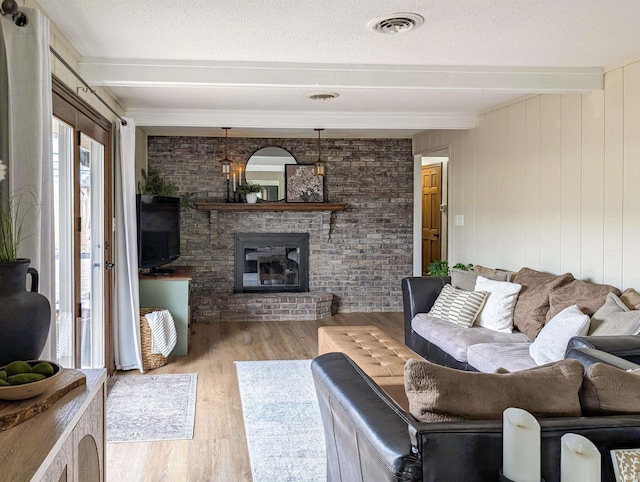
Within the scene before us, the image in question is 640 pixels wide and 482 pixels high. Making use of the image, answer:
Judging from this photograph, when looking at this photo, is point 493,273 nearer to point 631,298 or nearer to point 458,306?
point 458,306

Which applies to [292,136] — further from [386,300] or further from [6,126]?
[6,126]

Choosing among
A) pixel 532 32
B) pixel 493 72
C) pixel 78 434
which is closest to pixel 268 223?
pixel 493 72

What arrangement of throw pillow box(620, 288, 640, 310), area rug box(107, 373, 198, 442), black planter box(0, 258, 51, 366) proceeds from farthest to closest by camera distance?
1. throw pillow box(620, 288, 640, 310)
2. area rug box(107, 373, 198, 442)
3. black planter box(0, 258, 51, 366)

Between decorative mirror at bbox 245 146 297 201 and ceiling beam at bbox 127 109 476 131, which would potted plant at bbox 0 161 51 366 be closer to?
ceiling beam at bbox 127 109 476 131

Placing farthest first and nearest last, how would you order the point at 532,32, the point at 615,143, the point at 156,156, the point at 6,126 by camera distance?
the point at 156,156 < the point at 615,143 < the point at 532,32 < the point at 6,126

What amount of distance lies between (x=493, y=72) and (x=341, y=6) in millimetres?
→ 1584

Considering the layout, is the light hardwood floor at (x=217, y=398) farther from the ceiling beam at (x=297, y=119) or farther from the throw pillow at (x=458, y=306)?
the ceiling beam at (x=297, y=119)

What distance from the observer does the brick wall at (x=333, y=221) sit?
23.0ft

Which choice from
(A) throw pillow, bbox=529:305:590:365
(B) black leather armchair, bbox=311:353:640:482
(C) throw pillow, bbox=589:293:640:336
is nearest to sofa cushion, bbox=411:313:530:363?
(A) throw pillow, bbox=529:305:590:365

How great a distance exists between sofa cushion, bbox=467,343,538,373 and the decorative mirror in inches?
154

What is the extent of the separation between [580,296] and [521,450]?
8.79 feet

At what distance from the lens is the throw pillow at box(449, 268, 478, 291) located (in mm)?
4758

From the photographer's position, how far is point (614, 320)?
10.4 feet

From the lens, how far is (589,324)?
10.6ft
